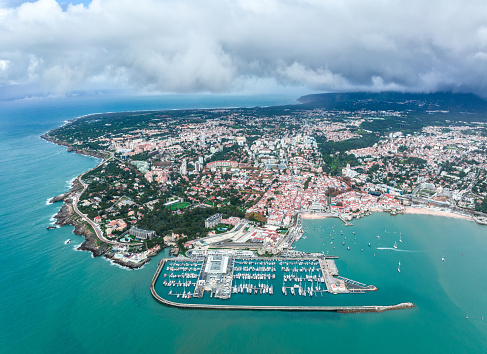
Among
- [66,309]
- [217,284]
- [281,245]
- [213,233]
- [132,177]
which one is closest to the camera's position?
[66,309]

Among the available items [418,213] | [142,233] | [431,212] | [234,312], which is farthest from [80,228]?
[431,212]

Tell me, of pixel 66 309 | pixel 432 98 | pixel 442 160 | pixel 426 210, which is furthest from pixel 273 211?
pixel 432 98

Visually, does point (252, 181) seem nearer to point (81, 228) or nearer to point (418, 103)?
point (81, 228)

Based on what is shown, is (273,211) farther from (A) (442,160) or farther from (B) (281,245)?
(A) (442,160)

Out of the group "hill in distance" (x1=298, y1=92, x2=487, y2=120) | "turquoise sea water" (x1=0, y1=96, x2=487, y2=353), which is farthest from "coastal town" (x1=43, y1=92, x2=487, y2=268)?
"hill in distance" (x1=298, y1=92, x2=487, y2=120)

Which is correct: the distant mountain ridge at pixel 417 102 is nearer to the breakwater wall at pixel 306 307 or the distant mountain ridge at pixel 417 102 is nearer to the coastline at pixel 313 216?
the coastline at pixel 313 216

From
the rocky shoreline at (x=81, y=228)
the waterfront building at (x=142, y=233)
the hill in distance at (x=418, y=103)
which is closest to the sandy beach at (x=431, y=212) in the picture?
the waterfront building at (x=142, y=233)

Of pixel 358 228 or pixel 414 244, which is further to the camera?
pixel 358 228
